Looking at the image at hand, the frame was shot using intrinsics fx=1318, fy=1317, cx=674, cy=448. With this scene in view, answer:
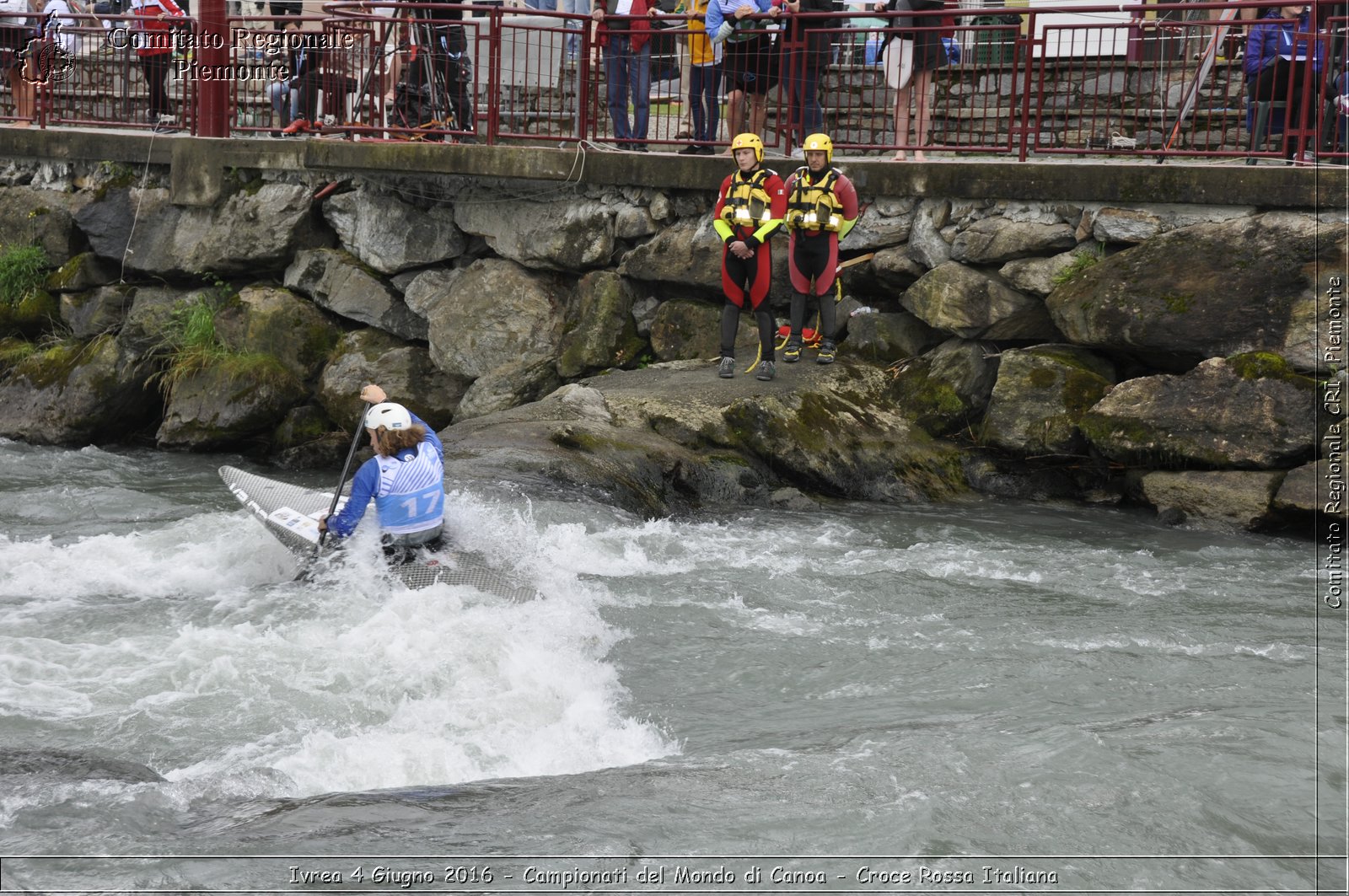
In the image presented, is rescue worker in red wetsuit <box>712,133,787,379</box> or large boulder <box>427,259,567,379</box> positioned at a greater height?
rescue worker in red wetsuit <box>712,133,787,379</box>

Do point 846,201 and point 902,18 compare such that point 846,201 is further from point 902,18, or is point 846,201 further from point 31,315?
point 31,315

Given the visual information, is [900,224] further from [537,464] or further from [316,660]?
[316,660]

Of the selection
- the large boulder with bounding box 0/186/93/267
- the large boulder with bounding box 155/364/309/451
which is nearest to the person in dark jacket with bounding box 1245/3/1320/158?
the large boulder with bounding box 155/364/309/451

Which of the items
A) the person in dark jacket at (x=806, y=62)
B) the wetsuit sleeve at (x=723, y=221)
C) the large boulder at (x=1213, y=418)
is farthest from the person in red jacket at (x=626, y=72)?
the large boulder at (x=1213, y=418)

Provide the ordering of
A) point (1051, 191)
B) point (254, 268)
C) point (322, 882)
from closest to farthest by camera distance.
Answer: point (322, 882)
point (1051, 191)
point (254, 268)

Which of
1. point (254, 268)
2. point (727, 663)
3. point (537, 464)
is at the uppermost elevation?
point (254, 268)

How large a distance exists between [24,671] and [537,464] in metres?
3.32

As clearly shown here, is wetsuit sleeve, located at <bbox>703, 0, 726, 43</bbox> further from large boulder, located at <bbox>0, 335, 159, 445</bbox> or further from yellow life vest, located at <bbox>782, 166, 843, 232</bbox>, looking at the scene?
large boulder, located at <bbox>0, 335, 159, 445</bbox>

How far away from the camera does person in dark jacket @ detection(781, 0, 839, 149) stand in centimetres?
1078

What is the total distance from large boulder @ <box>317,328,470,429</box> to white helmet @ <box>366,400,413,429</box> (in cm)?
498

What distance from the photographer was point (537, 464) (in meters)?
8.23

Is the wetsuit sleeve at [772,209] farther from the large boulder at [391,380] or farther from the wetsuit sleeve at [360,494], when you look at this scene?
the wetsuit sleeve at [360,494]

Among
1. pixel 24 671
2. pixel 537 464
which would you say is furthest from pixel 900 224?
pixel 24 671

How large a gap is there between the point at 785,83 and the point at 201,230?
18.7 ft
